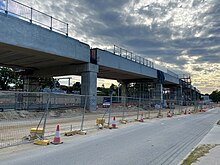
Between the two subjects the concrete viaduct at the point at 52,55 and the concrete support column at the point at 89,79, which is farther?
the concrete support column at the point at 89,79

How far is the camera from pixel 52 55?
25359 millimetres

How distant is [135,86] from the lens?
191 feet

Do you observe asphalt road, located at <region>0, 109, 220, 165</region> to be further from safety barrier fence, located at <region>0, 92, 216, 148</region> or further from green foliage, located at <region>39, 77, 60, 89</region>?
green foliage, located at <region>39, 77, 60, 89</region>

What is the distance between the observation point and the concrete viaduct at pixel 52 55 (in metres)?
20.8

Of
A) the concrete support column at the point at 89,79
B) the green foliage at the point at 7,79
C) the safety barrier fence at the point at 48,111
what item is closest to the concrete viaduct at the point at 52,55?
the concrete support column at the point at 89,79

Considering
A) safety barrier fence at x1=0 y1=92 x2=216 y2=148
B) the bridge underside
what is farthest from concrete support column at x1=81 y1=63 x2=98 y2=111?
safety barrier fence at x1=0 y1=92 x2=216 y2=148

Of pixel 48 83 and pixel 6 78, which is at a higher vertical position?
pixel 6 78

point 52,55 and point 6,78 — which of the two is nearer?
point 52,55

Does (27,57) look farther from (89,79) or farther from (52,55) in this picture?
(89,79)

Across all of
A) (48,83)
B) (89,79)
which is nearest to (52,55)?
(89,79)

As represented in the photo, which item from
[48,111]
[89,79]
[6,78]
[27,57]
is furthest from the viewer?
[6,78]

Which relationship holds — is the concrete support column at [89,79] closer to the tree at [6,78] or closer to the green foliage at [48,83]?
the green foliage at [48,83]

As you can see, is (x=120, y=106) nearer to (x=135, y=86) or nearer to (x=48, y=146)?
(x=48, y=146)

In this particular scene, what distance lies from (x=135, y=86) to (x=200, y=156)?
50.9m
